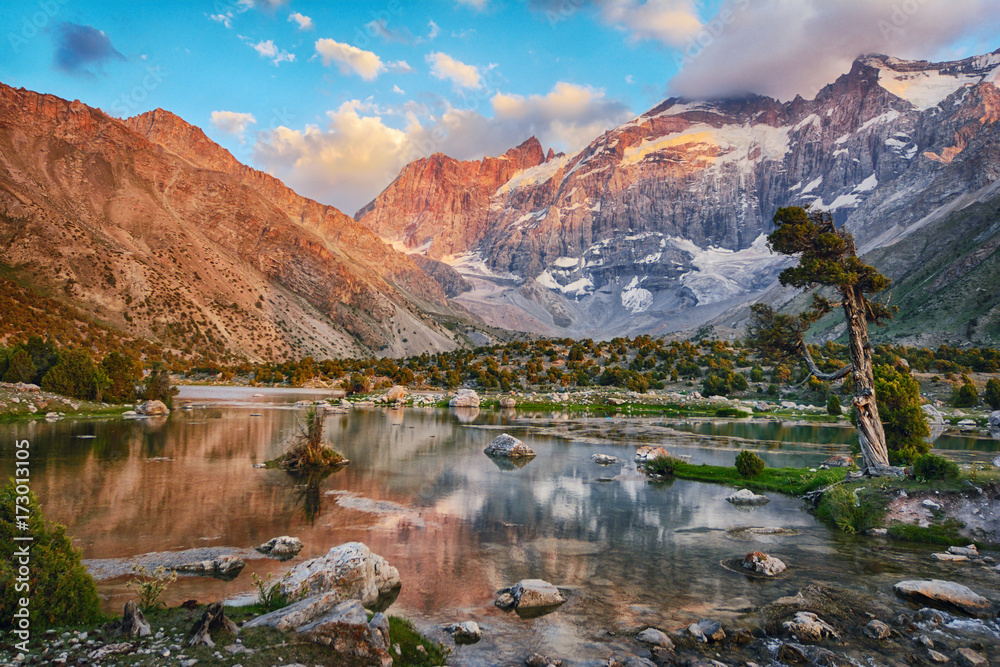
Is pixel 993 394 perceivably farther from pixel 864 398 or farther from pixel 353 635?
pixel 353 635

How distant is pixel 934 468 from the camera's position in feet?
49.1

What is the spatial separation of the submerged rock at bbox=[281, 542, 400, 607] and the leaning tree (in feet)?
47.4

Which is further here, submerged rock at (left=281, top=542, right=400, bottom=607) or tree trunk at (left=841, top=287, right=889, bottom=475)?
tree trunk at (left=841, top=287, right=889, bottom=475)

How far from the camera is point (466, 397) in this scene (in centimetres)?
5772

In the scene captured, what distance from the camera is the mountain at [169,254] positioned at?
92.3 metres

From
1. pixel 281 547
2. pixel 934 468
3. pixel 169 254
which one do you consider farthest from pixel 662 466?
pixel 169 254

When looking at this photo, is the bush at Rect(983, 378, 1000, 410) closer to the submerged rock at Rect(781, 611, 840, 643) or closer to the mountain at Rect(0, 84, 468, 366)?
the submerged rock at Rect(781, 611, 840, 643)

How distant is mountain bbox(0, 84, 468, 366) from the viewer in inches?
3634

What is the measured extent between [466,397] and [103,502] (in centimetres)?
4290

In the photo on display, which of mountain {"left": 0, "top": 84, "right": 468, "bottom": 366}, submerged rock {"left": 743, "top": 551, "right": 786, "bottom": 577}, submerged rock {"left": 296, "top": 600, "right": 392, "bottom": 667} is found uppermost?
mountain {"left": 0, "top": 84, "right": 468, "bottom": 366}

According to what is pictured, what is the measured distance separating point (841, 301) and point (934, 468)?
629 cm

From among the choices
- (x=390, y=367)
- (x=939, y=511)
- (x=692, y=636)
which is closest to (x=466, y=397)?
(x=390, y=367)

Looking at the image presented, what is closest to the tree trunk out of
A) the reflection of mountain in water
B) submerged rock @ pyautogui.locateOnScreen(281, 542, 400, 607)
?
the reflection of mountain in water

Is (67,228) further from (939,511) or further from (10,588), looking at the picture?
(939,511)
